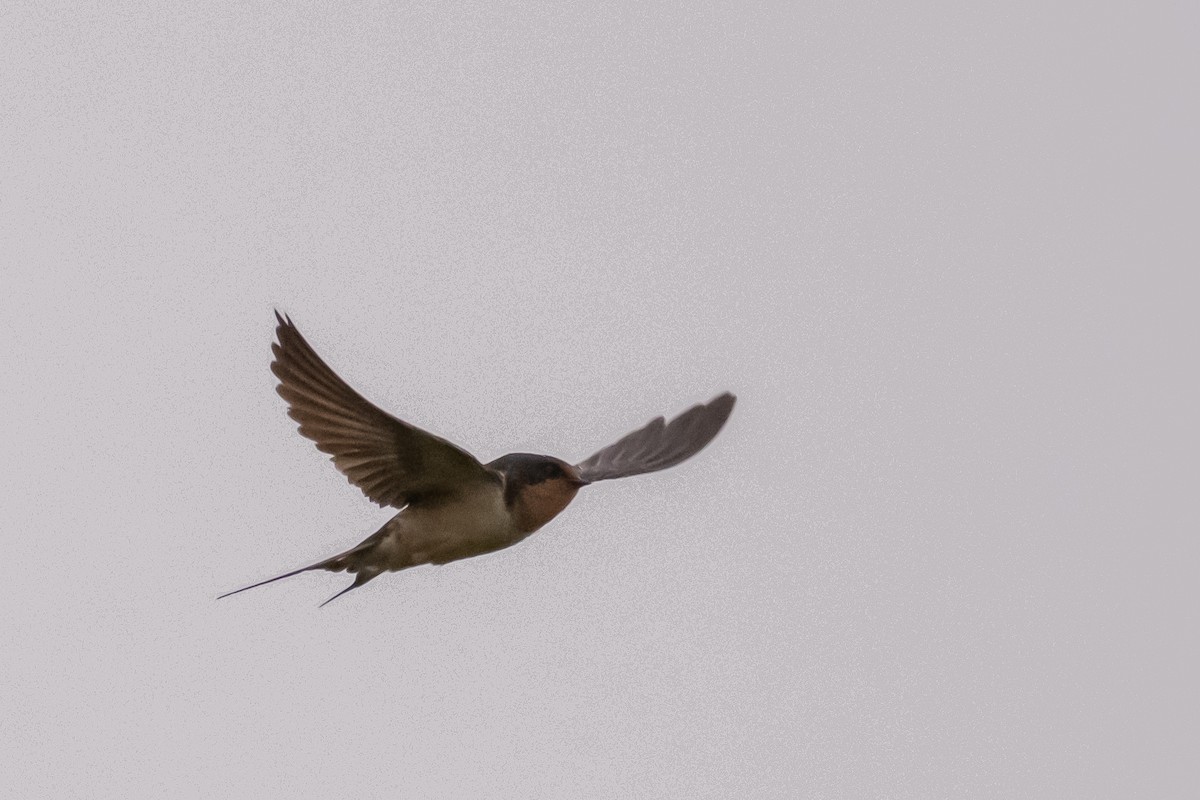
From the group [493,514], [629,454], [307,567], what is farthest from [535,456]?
[629,454]

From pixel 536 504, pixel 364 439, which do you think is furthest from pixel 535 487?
pixel 364 439

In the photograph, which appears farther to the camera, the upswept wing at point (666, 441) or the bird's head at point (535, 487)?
the upswept wing at point (666, 441)

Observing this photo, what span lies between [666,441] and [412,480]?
52.4 inches

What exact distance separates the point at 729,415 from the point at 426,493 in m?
1.47

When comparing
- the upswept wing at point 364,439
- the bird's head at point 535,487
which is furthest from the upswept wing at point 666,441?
the upswept wing at point 364,439

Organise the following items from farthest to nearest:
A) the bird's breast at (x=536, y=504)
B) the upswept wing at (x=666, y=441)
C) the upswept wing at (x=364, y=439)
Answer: the upswept wing at (x=666, y=441) → the bird's breast at (x=536, y=504) → the upswept wing at (x=364, y=439)

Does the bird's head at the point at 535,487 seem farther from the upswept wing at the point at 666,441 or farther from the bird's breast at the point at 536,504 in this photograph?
the upswept wing at the point at 666,441

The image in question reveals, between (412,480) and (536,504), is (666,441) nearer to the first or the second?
(536,504)

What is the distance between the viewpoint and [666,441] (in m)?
6.73

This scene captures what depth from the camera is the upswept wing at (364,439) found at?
Result: 17.7 feet

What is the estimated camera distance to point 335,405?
5.45 metres

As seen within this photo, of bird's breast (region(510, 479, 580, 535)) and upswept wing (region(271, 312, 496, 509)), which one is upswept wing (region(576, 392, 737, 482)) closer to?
bird's breast (region(510, 479, 580, 535))

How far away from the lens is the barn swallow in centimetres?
541

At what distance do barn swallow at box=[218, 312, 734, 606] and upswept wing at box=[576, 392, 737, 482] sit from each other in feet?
2.65
